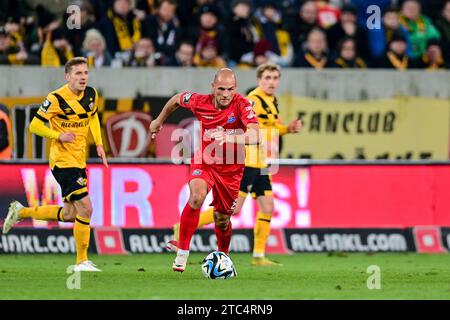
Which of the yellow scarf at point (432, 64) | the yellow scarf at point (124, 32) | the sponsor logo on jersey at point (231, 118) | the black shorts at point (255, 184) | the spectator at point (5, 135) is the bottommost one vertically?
the black shorts at point (255, 184)

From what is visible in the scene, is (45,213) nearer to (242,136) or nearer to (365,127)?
(242,136)

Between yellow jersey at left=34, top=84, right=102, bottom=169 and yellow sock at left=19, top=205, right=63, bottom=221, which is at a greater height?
yellow jersey at left=34, top=84, right=102, bottom=169

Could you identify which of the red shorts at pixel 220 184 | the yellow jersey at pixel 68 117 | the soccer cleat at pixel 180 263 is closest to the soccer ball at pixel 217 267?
the soccer cleat at pixel 180 263

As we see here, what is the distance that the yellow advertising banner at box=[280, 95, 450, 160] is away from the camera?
21.4 meters

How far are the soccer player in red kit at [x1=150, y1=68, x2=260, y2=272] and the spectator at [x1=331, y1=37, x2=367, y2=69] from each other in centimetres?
849

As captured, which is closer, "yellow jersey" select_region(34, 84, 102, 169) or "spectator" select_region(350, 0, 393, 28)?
"yellow jersey" select_region(34, 84, 102, 169)

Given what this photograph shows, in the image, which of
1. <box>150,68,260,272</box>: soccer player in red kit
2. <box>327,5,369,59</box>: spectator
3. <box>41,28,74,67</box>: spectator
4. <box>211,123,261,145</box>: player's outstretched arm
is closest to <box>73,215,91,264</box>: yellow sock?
<box>150,68,260,272</box>: soccer player in red kit

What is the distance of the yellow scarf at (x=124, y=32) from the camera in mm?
21250

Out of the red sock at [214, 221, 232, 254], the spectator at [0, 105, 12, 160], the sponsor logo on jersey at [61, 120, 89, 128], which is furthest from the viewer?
the spectator at [0, 105, 12, 160]

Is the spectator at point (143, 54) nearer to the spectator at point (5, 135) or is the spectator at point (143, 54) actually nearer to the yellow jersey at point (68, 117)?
the spectator at point (5, 135)

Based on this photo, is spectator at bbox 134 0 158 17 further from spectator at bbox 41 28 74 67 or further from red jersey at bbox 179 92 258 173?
red jersey at bbox 179 92 258 173

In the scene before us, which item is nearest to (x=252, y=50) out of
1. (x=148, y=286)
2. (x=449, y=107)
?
(x=449, y=107)

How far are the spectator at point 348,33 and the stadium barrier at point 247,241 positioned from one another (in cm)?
482

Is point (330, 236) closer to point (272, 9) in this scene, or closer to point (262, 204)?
point (262, 204)
